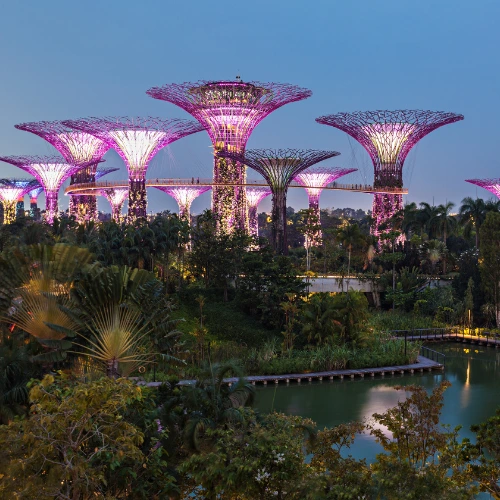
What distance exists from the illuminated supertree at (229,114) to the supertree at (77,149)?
37.5 ft

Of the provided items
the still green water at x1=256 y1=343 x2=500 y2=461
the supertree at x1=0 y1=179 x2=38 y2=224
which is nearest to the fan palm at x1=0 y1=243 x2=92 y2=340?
the still green water at x1=256 y1=343 x2=500 y2=461

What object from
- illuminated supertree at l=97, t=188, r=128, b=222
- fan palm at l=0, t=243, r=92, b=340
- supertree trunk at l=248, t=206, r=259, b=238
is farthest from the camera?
illuminated supertree at l=97, t=188, r=128, b=222

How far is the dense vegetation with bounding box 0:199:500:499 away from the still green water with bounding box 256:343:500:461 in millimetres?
1162

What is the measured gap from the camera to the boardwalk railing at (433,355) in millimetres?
29136

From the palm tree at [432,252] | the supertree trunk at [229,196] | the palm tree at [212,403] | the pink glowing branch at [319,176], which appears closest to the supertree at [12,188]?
the pink glowing branch at [319,176]

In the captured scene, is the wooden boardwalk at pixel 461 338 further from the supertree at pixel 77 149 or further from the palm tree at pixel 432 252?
the supertree at pixel 77 149

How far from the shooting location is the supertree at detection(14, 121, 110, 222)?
50562mm

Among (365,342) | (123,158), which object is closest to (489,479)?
(365,342)

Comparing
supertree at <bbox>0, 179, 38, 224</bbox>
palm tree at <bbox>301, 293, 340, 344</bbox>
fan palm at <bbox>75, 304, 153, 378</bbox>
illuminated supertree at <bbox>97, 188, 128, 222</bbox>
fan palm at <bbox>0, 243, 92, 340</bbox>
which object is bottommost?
palm tree at <bbox>301, 293, 340, 344</bbox>

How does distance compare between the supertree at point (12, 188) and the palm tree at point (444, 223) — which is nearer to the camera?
the palm tree at point (444, 223)

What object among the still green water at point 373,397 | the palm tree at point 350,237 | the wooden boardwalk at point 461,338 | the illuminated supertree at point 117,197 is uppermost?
the illuminated supertree at point 117,197

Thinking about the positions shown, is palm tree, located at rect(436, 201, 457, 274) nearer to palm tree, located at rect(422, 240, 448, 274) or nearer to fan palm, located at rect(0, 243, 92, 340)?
palm tree, located at rect(422, 240, 448, 274)

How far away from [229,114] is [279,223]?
698 centimetres

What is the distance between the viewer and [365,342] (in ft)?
91.5
